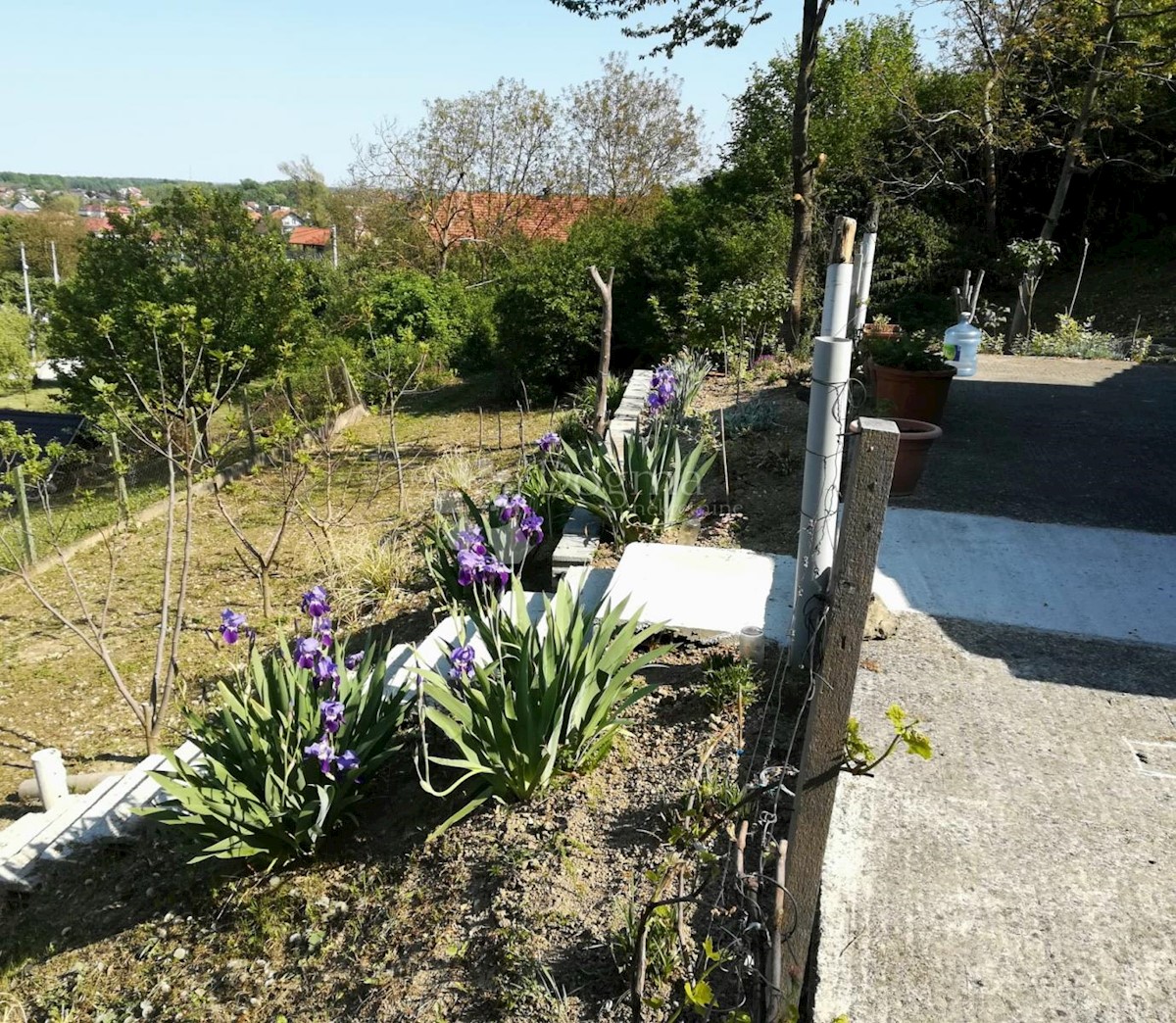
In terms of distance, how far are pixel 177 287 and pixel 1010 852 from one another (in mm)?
13534

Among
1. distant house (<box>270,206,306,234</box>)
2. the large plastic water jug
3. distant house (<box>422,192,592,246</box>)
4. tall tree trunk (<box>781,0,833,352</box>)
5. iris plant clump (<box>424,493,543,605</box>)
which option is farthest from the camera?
distant house (<box>422,192,592,246</box>)

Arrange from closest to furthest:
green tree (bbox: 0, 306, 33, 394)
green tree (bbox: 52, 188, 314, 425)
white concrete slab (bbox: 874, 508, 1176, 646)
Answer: white concrete slab (bbox: 874, 508, 1176, 646) < green tree (bbox: 52, 188, 314, 425) < green tree (bbox: 0, 306, 33, 394)

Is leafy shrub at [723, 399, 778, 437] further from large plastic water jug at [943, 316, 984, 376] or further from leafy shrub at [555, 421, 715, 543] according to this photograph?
large plastic water jug at [943, 316, 984, 376]

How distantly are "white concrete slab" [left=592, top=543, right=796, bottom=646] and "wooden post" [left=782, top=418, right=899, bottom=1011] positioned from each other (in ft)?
4.81

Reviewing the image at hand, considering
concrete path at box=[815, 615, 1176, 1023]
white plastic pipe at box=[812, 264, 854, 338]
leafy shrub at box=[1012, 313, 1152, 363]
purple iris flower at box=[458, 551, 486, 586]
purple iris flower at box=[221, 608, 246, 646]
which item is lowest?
leafy shrub at box=[1012, 313, 1152, 363]

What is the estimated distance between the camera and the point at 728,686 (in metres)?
3.32

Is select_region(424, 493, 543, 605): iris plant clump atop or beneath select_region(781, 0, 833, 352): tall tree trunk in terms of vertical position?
beneath

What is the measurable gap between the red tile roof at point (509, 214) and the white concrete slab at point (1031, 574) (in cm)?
2423

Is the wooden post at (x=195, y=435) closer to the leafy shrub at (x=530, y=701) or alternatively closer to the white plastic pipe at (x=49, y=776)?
the white plastic pipe at (x=49, y=776)

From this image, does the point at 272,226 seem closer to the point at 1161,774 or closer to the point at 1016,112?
A: the point at 1016,112

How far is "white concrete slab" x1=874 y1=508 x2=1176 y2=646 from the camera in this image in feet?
13.6

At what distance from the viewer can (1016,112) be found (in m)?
17.4

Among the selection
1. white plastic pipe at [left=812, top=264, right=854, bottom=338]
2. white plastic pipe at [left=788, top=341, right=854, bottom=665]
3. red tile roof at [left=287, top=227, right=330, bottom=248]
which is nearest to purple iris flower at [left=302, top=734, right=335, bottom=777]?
white plastic pipe at [left=788, top=341, right=854, bottom=665]

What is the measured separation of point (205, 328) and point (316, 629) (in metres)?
4.98
